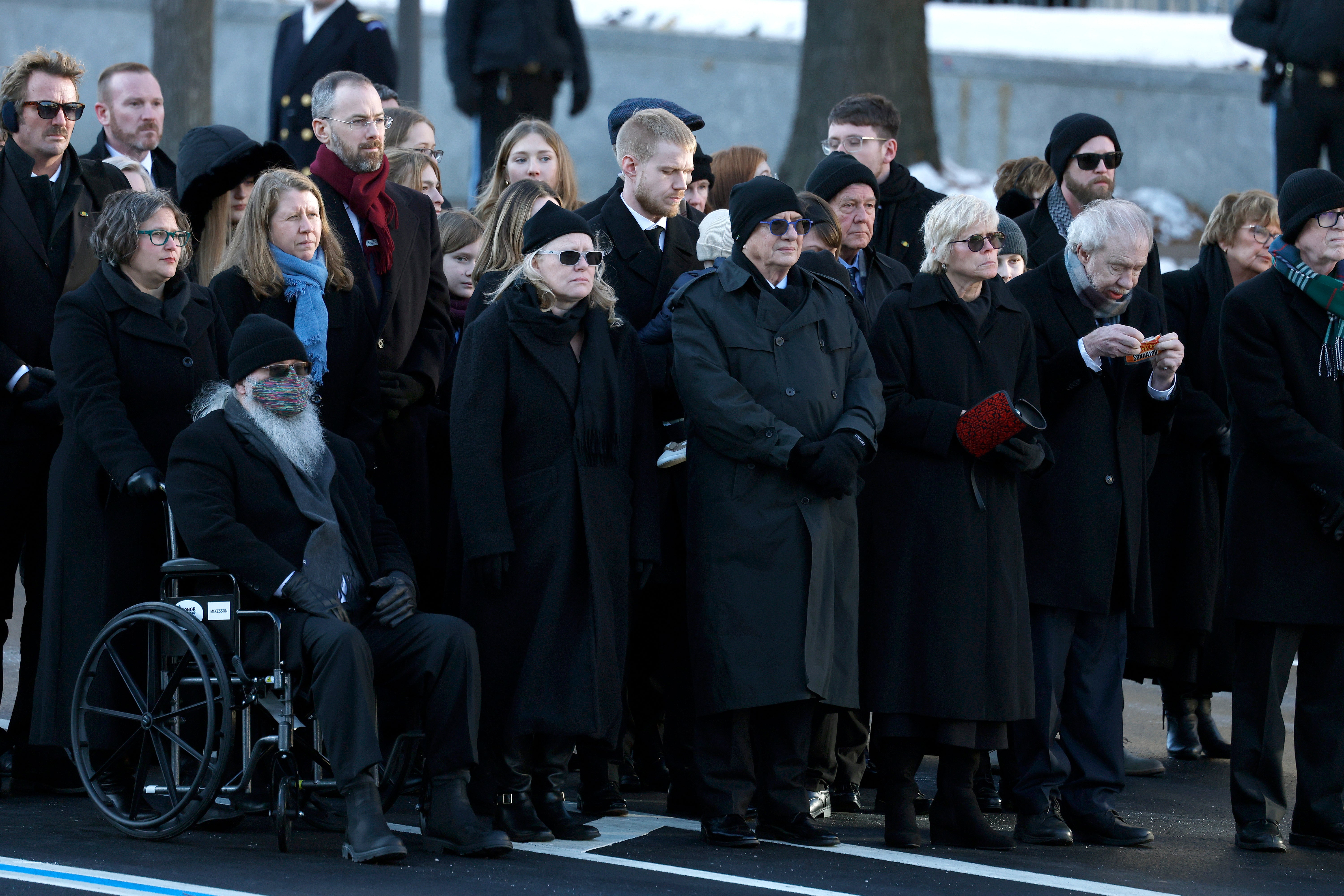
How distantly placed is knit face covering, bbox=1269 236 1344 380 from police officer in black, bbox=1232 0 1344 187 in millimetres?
5619

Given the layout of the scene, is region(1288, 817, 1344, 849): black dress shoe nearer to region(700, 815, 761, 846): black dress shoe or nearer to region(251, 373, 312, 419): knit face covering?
region(700, 815, 761, 846): black dress shoe

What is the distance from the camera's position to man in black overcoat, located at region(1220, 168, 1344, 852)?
23.1 feet

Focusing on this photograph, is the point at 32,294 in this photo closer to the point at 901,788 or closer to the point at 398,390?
the point at 398,390

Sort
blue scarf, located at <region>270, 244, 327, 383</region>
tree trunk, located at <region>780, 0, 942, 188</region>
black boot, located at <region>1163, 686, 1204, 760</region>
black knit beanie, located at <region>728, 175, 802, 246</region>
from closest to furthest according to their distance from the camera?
1. black knit beanie, located at <region>728, 175, 802, 246</region>
2. blue scarf, located at <region>270, 244, 327, 383</region>
3. black boot, located at <region>1163, 686, 1204, 760</region>
4. tree trunk, located at <region>780, 0, 942, 188</region>

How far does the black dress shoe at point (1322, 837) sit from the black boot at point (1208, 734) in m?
1.72

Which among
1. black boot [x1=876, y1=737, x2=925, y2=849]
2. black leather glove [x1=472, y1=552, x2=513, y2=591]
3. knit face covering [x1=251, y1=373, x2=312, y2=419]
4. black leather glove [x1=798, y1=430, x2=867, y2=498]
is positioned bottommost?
black boot [x1=876, y1=737, x2=925, y2=849]

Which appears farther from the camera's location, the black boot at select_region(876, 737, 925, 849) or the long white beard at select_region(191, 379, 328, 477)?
the black boot at select_region(876, 737, 925, 849)

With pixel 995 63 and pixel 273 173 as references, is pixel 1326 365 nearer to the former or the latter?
pixel 273 173

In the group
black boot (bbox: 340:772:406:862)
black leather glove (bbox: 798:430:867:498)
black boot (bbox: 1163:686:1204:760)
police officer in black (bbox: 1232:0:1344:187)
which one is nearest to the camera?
black boot (bbox: 340:772:406:862)

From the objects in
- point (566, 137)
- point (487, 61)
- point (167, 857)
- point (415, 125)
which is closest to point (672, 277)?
point (415, 125)

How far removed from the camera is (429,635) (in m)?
6.62

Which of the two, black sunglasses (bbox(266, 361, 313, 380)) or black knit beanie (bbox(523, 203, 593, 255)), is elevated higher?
black knit beanie (bbox(523, 203, 593, 255))

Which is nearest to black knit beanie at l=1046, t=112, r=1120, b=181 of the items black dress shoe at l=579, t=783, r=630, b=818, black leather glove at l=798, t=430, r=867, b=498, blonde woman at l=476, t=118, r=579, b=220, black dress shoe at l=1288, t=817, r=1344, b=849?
blonde woman at l=476, t=118, r=579, b=220

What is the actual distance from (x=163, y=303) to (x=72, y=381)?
Result: 1.39 feet
